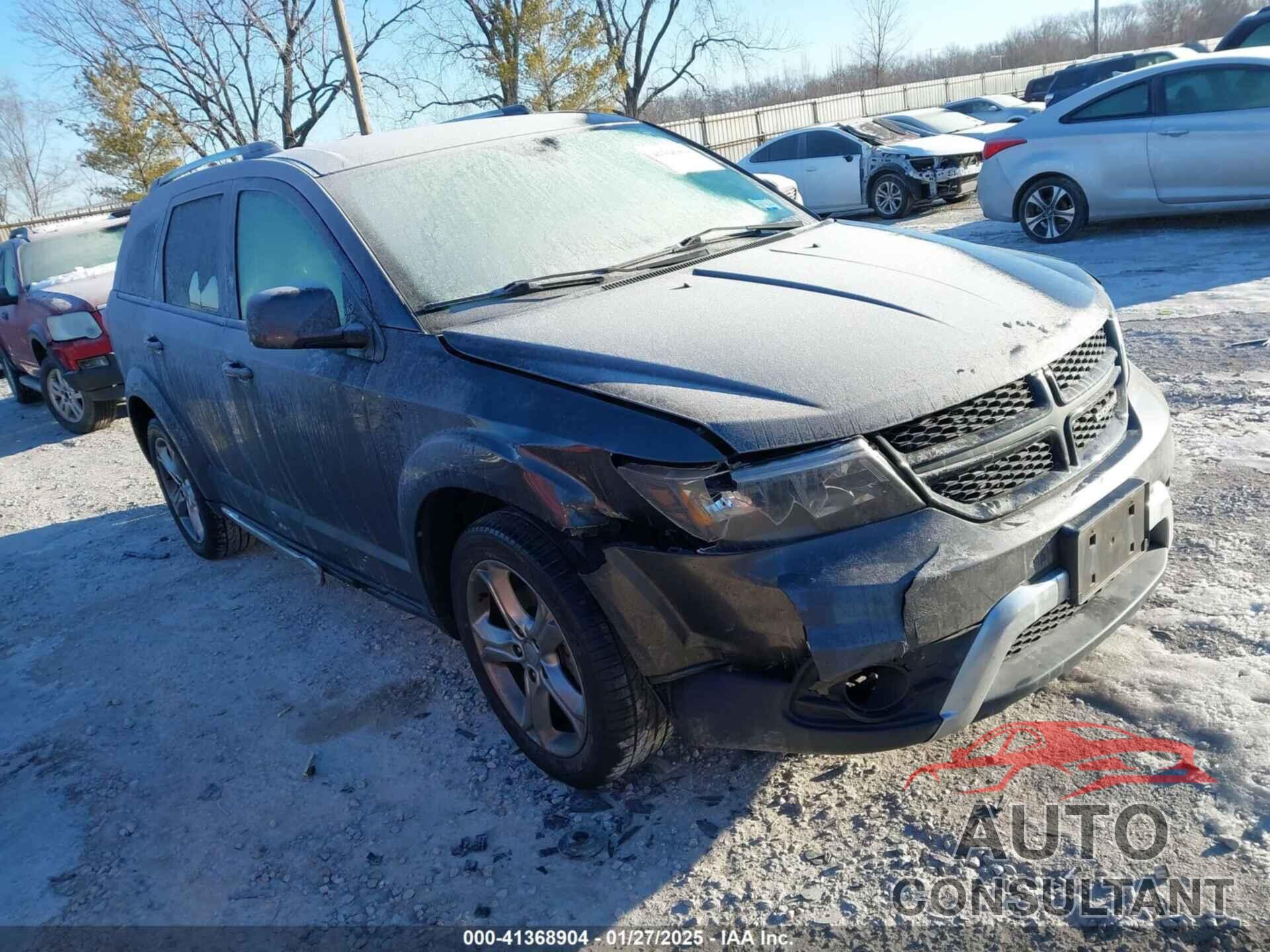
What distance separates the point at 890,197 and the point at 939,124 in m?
3.69

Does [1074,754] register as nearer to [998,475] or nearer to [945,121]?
[998,475]

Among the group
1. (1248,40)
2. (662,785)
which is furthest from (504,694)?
(1248,40)

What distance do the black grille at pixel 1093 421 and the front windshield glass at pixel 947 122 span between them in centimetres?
1511

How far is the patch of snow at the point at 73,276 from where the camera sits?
31.4 feet

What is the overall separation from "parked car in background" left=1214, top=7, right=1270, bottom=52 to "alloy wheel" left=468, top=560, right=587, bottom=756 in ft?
47.9

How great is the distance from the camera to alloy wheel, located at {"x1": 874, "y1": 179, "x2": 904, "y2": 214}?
47.1 feet

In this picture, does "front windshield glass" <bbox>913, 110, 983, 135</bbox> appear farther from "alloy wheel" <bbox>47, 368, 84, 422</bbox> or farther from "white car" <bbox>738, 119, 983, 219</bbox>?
"alloy wheel" <bbox>47, 368, 84, 422</bbox>

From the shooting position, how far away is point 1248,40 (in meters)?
13.9

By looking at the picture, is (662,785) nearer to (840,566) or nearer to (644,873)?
(644,873)

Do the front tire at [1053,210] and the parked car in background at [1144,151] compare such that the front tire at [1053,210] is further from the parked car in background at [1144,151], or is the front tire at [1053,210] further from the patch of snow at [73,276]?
the patch of snow at [73,276]

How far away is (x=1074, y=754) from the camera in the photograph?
2.74 metres

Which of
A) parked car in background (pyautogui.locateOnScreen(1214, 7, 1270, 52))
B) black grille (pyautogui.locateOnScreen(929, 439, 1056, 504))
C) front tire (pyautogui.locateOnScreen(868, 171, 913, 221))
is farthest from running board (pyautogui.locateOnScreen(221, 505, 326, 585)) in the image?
parked car in background (pyautogui.locateOnScreen(1214, 7, 1270, 52))

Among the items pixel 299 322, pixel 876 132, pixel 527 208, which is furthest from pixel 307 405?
pixel 876 132

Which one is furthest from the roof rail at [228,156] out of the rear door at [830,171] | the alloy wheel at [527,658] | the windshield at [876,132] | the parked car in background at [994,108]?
the parked car in background at [994,108]
